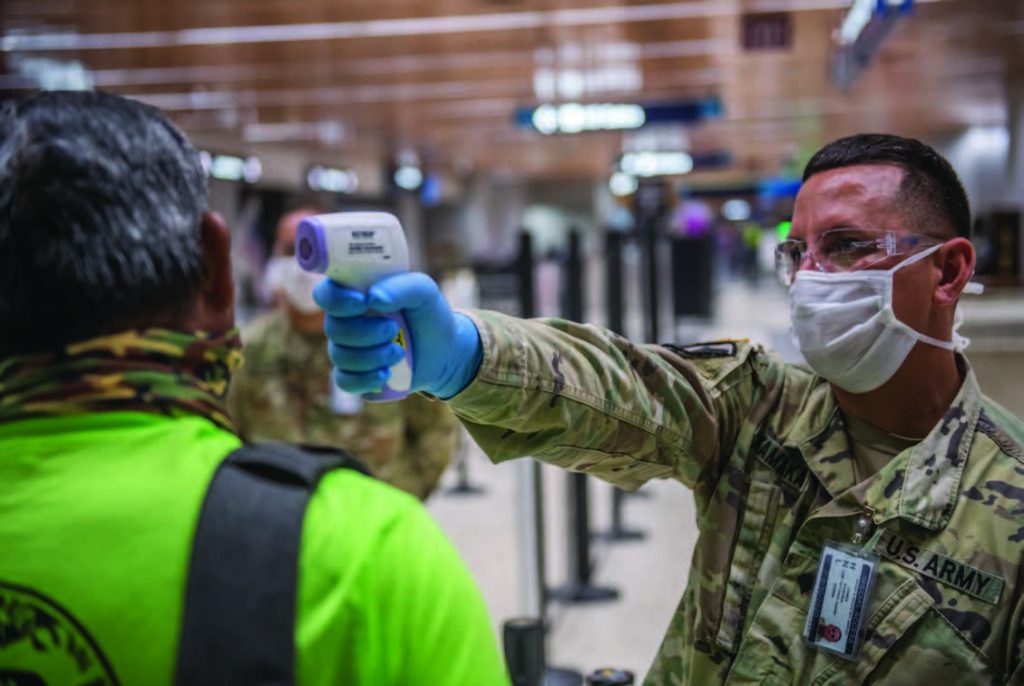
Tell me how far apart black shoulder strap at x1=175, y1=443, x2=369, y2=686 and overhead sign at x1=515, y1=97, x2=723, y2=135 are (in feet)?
Answer: 32.4

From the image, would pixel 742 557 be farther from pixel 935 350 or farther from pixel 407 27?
pixel 407 27

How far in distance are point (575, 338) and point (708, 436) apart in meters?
0.30

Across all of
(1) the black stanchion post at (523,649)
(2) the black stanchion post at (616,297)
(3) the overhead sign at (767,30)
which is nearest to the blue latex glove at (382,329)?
(1) the black stanchion post at (523,649)

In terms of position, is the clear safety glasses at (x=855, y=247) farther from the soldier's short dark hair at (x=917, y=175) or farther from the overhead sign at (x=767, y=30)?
the overhead sign at (x=767, y=30)

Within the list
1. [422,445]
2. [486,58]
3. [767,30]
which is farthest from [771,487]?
[486,58]

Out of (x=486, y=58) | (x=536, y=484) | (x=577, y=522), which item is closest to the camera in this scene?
(x=536, y=484)

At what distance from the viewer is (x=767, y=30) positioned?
8.00 meters

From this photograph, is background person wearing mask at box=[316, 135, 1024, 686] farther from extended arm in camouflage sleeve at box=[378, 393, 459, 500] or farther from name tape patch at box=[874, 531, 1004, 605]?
extended arm in camouflage sleeve at box=[378, 393, 459, 500]

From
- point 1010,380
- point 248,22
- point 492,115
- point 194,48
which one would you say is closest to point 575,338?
point 1010,380

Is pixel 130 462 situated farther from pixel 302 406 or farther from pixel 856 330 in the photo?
pixel 302 406

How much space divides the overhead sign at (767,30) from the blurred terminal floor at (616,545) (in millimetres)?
2799

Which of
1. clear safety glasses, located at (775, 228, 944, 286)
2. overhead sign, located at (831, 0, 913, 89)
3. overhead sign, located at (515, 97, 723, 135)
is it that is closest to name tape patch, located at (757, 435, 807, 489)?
clear safety glasses, located at (775, 228, 944, 286)

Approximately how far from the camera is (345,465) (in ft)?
3.43

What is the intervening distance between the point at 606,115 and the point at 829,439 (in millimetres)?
9597
